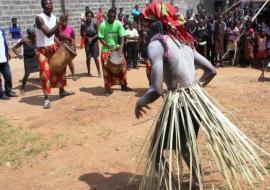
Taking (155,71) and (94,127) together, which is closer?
(155,71)

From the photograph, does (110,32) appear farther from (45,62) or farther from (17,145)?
(17,145)

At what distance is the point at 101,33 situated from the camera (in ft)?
26.7

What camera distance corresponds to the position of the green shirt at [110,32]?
321 inches

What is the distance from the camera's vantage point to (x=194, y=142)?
353 centimetres

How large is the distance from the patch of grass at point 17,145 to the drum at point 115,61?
2.21 metres

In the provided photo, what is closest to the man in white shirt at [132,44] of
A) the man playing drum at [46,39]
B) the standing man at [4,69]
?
the standing man at [4,69]

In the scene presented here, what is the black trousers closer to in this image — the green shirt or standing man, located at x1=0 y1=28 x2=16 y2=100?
the green shirt

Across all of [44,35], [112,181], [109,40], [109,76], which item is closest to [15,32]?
[109,40]

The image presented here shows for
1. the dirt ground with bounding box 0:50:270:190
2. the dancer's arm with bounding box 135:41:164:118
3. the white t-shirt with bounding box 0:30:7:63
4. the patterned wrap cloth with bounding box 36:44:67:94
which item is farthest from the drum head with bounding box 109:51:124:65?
the dancer's arm with bounding box 135:41:164:118

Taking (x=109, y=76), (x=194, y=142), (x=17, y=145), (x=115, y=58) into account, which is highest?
(x=115, y=58)

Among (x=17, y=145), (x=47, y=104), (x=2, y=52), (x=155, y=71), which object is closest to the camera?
(x=155, y=71)

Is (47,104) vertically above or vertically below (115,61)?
below

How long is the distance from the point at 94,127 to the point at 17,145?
3.62 ft

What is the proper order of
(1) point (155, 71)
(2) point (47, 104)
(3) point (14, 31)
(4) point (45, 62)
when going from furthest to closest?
(3) point (14, 31)
(2) point (47, 104)
(4) point (45, 62)
(1) point (155, 71)
